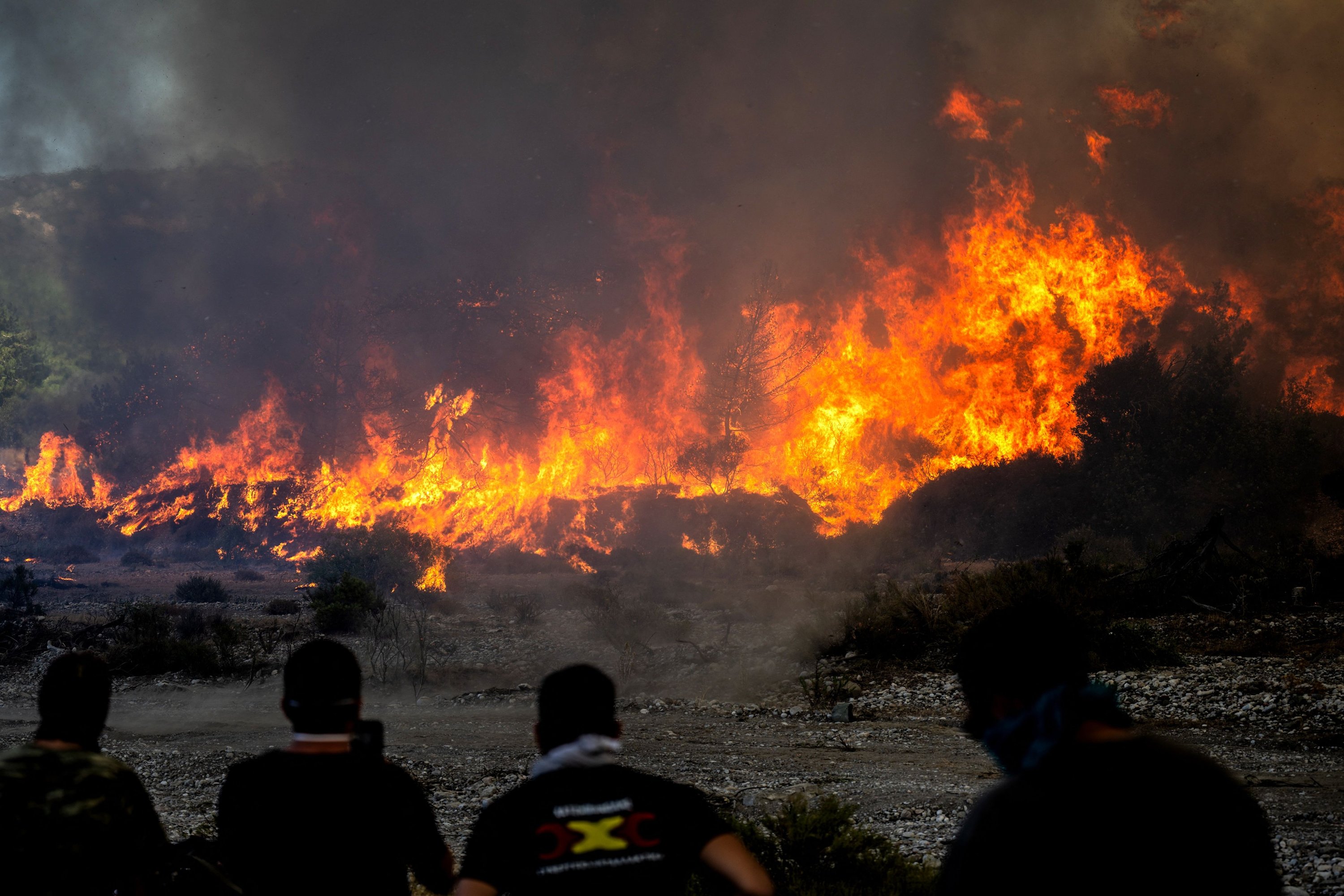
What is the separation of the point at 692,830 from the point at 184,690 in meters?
15.2

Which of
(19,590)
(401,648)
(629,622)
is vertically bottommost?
(401,648)

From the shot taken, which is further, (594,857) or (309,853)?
(309,853)

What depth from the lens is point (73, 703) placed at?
8.46ft

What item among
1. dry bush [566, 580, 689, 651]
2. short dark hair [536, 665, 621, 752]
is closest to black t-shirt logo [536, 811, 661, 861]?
short dark hair [536, 665, 621, 752]

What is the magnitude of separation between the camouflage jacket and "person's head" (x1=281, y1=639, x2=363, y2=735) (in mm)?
536

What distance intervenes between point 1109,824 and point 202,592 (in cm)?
2693

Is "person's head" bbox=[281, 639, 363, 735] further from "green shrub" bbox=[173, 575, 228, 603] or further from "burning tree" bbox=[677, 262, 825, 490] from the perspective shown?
"burning tree" bbox=[677, 262, 825, 490]

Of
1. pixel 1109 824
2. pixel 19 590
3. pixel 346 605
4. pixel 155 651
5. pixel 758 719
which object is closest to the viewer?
pixel 1109 824

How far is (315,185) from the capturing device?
1698 inches

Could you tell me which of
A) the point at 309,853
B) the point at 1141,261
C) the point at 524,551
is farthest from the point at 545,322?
the point at 309,853

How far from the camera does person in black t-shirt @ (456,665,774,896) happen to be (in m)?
2.12

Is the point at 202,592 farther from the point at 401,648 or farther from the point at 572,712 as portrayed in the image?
the point at 572,712

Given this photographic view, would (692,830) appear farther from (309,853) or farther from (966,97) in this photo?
(966,97)

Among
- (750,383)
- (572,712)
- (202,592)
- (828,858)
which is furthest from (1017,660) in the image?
(750,383)
